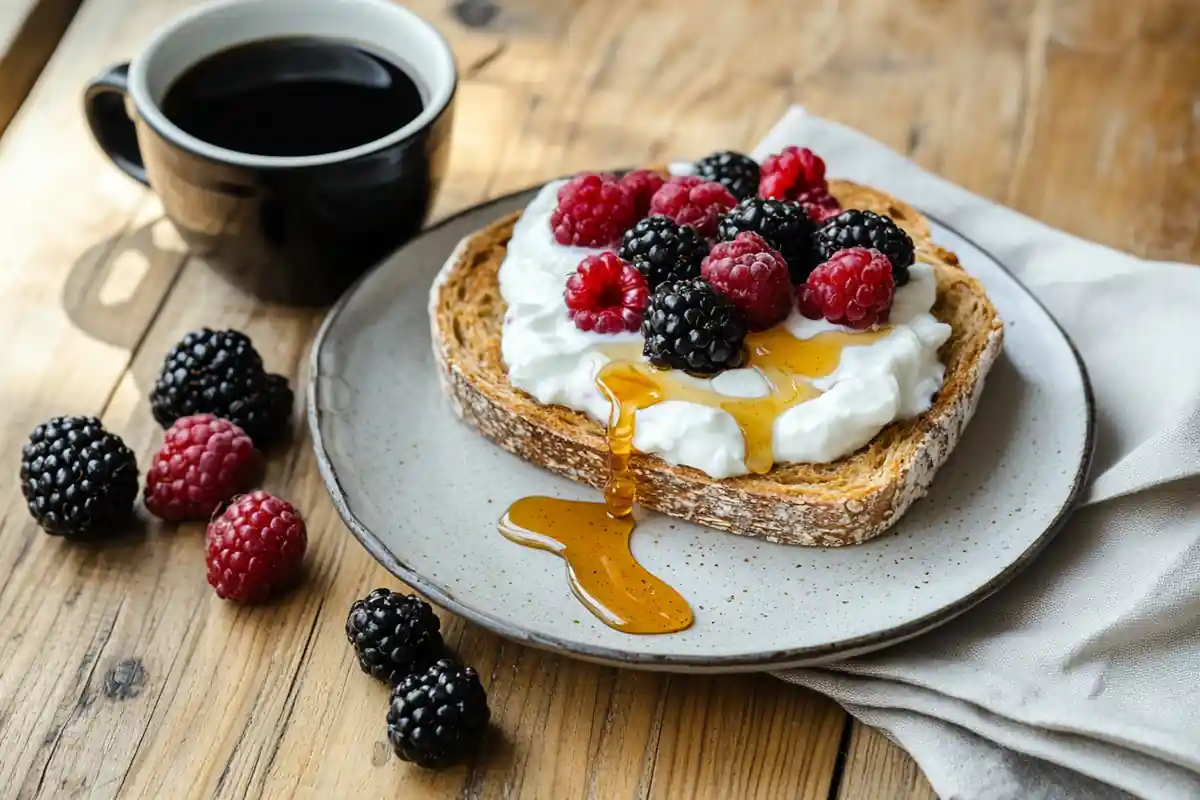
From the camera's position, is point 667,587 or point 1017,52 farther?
point 1017,52

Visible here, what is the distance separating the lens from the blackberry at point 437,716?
5.66 feet

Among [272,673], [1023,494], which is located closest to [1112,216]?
[1023,494]

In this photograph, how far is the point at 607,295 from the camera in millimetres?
2072

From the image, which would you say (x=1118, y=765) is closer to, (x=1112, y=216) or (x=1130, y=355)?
(x=1130, y=355)

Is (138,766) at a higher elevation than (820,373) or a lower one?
lower

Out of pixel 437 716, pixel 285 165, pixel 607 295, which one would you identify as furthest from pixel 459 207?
pixel 437 716

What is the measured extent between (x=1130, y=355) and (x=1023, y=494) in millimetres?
453

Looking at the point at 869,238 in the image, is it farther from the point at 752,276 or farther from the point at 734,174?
the point at 734,174

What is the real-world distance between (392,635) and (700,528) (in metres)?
0.49

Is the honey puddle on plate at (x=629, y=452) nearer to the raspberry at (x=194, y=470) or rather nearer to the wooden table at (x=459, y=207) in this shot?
the wooden table at (x=459, y=207)

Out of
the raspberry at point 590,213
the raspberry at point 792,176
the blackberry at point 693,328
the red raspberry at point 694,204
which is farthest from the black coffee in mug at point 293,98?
the blackberry at point 693,328

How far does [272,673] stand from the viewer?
1911 millimetres

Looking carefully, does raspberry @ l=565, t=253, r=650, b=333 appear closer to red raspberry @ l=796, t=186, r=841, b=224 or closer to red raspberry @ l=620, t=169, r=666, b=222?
red raspberry @ l=620, t=169, r=666, b=222

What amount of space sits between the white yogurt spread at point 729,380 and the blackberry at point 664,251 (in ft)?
0.37
